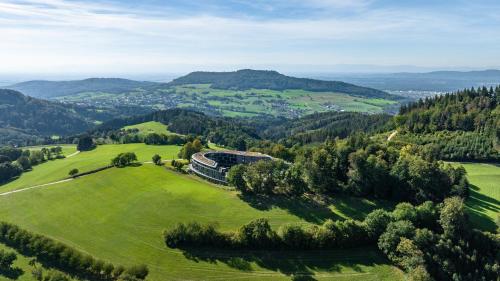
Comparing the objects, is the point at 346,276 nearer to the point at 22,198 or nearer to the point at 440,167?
the point at 440,167

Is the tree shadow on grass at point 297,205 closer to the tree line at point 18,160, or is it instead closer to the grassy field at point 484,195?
the grassy field at point 484,195

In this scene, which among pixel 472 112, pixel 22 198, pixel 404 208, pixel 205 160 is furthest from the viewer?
pixel 472 112

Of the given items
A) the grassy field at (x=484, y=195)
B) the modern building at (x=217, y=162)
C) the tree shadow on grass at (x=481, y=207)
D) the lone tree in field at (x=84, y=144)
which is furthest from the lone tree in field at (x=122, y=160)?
the grassy field at (x=484, y=195)

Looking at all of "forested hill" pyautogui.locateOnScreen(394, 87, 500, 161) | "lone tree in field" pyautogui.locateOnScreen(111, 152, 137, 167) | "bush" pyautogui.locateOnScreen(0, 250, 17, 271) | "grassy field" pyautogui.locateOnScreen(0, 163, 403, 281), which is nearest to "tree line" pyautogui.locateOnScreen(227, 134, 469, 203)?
"grassy field" pyautogui.locateOnScreen(0, 163, 403, 281)

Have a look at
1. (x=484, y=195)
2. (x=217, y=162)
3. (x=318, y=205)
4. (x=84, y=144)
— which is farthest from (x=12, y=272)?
(x=84, y=144)

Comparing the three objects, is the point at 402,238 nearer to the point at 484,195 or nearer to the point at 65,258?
the point at 484,195

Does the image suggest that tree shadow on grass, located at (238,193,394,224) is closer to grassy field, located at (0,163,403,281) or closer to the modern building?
grassy field, located at (0,163,403,281)

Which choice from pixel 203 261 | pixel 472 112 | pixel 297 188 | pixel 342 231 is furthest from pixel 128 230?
pixel 472 112
